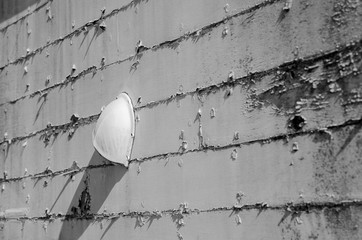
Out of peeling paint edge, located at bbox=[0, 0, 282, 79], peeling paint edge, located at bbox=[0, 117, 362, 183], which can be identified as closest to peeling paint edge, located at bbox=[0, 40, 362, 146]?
peeling paint edge, located at bbox=[0, 117, 362, 183]

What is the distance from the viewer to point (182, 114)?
10.5ft

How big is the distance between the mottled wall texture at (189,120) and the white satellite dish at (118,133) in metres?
0.06

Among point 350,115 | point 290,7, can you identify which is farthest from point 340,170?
point 290,7

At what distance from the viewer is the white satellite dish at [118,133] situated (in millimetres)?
3465

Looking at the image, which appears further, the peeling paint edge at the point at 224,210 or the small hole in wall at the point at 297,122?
the small hole in wall at the point at 297,122

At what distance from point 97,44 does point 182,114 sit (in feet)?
3.22

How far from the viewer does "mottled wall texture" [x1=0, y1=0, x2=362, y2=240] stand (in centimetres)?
248

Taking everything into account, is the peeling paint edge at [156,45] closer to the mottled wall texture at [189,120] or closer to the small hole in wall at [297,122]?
the mottled wall texture at [189,120]

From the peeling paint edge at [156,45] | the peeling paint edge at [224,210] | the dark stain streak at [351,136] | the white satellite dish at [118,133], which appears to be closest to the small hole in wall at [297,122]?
the dark stain streak at [351,136]

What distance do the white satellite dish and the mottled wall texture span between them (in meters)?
0.06

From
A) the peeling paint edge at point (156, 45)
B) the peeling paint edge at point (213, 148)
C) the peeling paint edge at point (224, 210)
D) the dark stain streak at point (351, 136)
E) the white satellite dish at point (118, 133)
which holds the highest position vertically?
the peeling paint edge at point (156, 45)

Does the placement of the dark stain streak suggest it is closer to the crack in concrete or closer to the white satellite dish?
the crack in concrete

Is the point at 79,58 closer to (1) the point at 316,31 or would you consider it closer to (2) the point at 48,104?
(2) the point at 48,104

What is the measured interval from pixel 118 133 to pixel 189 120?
0.55m
